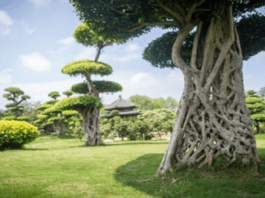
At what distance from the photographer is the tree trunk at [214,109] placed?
355 cm

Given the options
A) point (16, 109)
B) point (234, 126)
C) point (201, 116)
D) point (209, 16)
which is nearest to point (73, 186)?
point (201, 116)

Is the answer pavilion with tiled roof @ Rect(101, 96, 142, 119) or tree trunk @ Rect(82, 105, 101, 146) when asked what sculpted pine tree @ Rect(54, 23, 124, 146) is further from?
pavilion with tiled roof @ Rect(101, 96, 142, 119)

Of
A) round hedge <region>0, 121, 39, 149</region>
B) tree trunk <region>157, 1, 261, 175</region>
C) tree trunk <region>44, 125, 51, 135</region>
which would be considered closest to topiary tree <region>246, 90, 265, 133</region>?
tree trunk <region>157, 1, 261, 175</region>

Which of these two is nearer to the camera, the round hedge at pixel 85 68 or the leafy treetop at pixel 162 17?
the leafy treetop at pixel 162 17

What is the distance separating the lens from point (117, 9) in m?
4.23

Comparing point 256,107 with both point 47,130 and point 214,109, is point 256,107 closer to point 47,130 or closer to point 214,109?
point 214,109

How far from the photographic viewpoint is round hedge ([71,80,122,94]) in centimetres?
1258

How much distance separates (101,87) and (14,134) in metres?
6.32

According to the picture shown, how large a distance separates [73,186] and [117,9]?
4305 mm

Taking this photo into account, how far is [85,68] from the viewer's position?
11.2m

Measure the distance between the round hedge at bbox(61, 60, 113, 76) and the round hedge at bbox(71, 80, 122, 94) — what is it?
87 centimetres

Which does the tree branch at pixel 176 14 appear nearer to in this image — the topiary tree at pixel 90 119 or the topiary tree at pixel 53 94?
the topiary tree at pixel 90 119

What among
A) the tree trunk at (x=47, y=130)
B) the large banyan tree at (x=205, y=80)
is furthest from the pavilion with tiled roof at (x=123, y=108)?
the large banyan tree at (x=205, y=80)

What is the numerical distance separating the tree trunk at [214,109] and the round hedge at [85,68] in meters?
8.02
